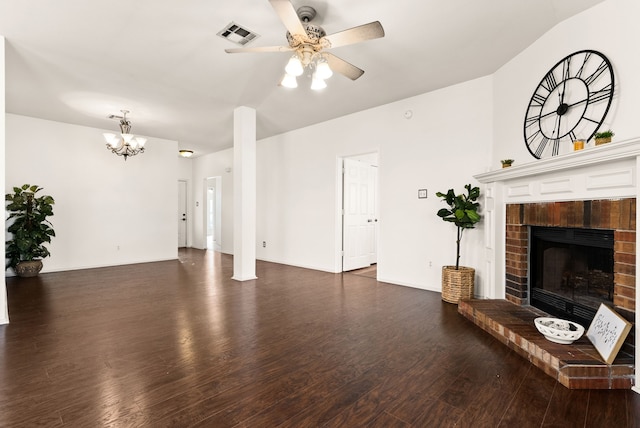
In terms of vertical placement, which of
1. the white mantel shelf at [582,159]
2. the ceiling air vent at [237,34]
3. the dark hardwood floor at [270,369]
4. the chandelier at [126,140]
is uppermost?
the ceiling air vent at [237,34]

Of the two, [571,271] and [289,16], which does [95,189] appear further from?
[571,271]

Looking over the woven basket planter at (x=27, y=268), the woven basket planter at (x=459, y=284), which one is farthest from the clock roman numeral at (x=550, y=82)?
the woven basket planter at (x=27, y=268)

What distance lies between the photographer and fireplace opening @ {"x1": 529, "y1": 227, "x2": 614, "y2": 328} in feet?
8.36

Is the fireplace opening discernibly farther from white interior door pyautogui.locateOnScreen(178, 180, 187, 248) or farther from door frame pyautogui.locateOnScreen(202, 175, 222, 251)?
white interior door pyautogui.locateOnScreen(178, 180, 187, 248)

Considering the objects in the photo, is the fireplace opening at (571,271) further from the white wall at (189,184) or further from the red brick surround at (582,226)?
the white wall at (189,184)

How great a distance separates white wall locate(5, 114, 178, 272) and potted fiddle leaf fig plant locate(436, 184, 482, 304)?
6.16m

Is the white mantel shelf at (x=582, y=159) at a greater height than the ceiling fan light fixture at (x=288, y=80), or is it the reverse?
the ceiling fan light fixture at (x=288, y=80)

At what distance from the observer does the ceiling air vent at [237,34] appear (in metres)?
2.88

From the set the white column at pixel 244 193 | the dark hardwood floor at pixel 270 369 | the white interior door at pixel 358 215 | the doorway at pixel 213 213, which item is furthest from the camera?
the doorway at pixel 213 213

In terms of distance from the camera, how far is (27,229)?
518 cm

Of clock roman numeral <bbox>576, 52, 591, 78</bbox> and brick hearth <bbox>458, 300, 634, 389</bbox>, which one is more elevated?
clock roman numeral <bbox>576, 52, 591, 78</bbox>

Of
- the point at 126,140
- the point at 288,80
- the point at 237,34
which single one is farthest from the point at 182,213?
the point at 288,80

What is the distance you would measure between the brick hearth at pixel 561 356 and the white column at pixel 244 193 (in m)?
3.50

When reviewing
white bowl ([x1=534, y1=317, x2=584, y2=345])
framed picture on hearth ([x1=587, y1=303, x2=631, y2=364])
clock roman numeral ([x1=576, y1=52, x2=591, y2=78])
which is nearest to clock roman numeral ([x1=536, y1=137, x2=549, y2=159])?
clock roman numeral ([x1=576, y1=52, x2=591, y2=78])
